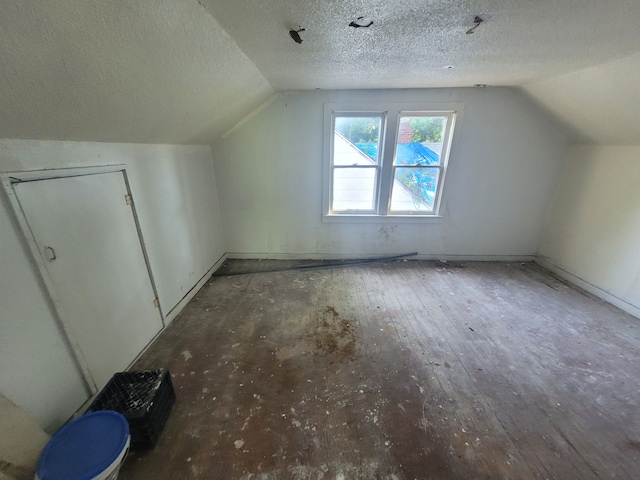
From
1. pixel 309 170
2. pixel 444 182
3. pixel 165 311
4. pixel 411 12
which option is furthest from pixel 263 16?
pixel 444 182

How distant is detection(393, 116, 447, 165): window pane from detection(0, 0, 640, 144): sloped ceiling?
98 cm

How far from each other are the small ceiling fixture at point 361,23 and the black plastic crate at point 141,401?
223cm

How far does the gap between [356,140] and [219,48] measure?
209 centimetres

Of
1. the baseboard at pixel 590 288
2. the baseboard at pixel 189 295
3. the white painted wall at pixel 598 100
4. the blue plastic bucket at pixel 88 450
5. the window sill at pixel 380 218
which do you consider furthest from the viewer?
the window sill at pixel 380 218

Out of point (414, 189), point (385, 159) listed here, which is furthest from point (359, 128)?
point (414, 189)

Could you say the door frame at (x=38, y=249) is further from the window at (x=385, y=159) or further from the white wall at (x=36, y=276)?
the window at (x=385, y=159)

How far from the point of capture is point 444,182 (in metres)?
3.33

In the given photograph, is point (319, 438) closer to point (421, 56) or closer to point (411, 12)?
point (411, 12)

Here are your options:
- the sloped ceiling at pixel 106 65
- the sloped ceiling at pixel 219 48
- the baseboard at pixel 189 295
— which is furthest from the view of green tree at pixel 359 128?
the baseboard at pixel 189 295

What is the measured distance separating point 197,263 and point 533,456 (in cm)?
309

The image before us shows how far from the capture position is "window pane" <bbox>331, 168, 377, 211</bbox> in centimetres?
339

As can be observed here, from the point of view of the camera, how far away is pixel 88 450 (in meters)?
1.09

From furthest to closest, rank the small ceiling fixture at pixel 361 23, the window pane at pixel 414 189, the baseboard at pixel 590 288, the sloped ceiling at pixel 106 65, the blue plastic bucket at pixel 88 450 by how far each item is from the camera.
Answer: the window pane at pixel 414 189, the baseboard at pixel 590 288, the small ceiling fixture at pixel 361 23, the blue plastic bucket at pixel 88 450, the sloped ceiling at pixel 106 65

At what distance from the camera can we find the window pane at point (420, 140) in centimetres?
318
